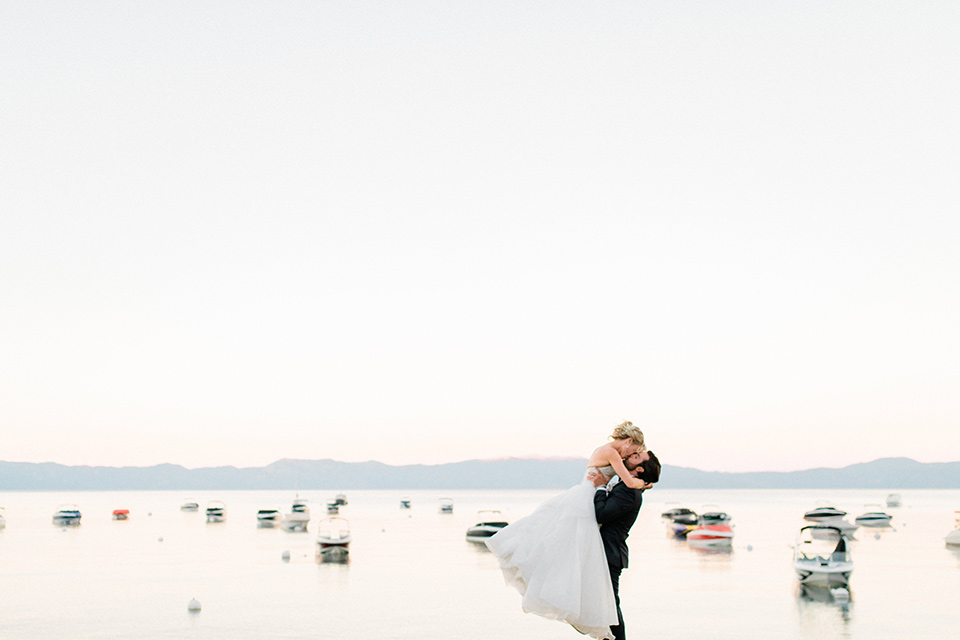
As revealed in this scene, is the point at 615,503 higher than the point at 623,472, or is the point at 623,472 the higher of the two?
the point at 623,472

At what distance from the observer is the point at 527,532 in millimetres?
8672

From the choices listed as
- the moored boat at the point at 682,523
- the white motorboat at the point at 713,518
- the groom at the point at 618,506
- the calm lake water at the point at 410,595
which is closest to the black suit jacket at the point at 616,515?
the groom at the point at 618,506

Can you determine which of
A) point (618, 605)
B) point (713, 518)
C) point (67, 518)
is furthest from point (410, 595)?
point (67, 518)

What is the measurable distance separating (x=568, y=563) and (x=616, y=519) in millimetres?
607

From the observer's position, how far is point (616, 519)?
27.4 feet

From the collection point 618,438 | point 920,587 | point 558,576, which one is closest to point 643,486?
point 618,438

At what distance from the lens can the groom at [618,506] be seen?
8125mm

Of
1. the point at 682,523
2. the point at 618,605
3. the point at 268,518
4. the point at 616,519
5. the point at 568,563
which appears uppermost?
the point at 616,519

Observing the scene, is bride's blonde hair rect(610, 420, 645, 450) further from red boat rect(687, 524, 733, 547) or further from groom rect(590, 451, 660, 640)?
red boat rect(687, 524, 733, 547)

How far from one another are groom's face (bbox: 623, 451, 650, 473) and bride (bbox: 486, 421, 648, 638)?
0.04 meters

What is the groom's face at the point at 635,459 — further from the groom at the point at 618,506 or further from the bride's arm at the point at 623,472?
the bride's arm at the point at 623,472

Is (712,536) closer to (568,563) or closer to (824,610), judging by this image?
(824,610)

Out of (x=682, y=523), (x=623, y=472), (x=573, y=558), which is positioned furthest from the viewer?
(x=682, y=523)

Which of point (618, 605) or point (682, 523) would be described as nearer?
point (618, 605)
